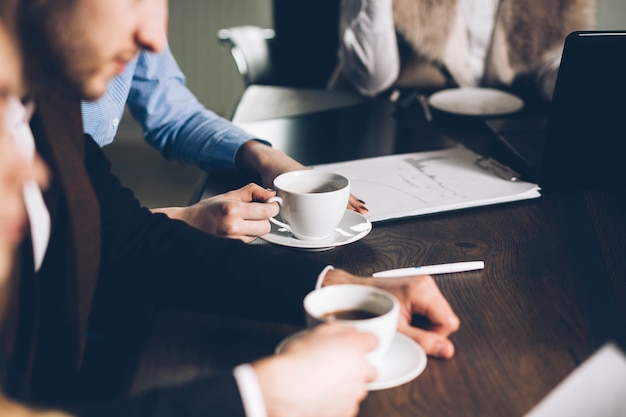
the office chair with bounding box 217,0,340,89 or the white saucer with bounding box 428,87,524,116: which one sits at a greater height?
the white saucer with bounding box 428,87,524,116

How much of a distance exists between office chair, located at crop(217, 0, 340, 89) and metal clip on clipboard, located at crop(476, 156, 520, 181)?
1.07 meters

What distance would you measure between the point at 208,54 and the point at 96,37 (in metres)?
3.22

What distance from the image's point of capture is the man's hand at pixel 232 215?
1.01 meters

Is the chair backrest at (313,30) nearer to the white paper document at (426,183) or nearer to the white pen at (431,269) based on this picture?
the white paper document at (426,183)

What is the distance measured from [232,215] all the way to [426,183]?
389mm

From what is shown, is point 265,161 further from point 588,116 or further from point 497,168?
point 588,116

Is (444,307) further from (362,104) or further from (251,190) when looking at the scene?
(362,104)

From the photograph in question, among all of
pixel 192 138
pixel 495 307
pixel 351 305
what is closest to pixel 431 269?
pixel 495 307

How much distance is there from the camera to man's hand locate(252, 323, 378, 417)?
62 cm

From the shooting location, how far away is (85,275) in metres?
0.85

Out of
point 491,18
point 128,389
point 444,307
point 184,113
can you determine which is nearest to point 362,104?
point 184,113

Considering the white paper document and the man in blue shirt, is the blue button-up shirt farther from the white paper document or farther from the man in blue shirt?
the white paper document

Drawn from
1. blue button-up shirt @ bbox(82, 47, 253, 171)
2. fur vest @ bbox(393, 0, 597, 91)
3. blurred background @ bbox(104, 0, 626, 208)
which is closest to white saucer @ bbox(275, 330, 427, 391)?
blue button-up shirt @ bbox(82, 47, 253, 171)

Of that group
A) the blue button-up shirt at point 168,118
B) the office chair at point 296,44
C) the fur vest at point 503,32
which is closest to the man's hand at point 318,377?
the blue button-up shirt at point 168,118
